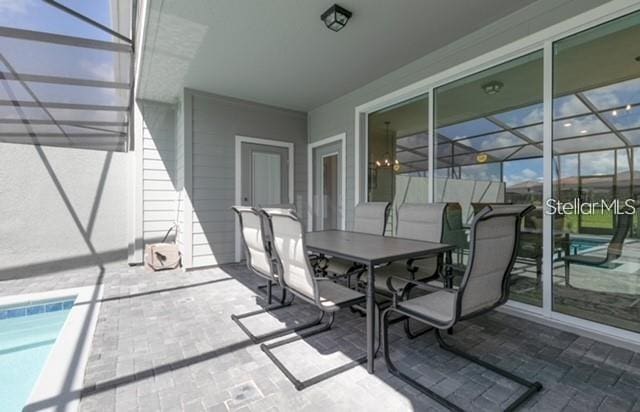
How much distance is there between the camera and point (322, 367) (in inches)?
82.3

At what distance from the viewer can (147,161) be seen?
5.27m

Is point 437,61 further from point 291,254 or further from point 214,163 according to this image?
point 214,163

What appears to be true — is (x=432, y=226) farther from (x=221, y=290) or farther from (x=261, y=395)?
(x=221, y=290)

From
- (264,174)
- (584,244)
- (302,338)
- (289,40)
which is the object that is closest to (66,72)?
(289,40)

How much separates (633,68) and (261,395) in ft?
12.0

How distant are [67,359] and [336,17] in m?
3.60

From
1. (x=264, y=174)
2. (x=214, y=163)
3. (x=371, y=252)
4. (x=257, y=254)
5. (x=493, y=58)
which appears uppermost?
(x=493, y=58)

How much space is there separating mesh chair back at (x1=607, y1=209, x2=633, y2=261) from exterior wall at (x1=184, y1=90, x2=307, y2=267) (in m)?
4.85

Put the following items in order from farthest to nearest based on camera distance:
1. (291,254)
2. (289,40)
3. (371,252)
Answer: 1. (289,40)
2. (371,252)
3. (291,254)

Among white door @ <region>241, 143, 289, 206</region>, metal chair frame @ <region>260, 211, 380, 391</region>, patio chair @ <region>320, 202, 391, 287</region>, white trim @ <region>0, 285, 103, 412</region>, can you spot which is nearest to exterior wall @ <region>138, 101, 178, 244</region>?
white door @ <region>241, 143, 289, 206</region>

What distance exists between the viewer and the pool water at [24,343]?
6.52 ft

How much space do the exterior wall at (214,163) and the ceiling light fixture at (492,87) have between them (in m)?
3.69

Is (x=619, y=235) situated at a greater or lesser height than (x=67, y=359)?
greater

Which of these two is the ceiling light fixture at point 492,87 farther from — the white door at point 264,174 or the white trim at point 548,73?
the white door at point 264,174
